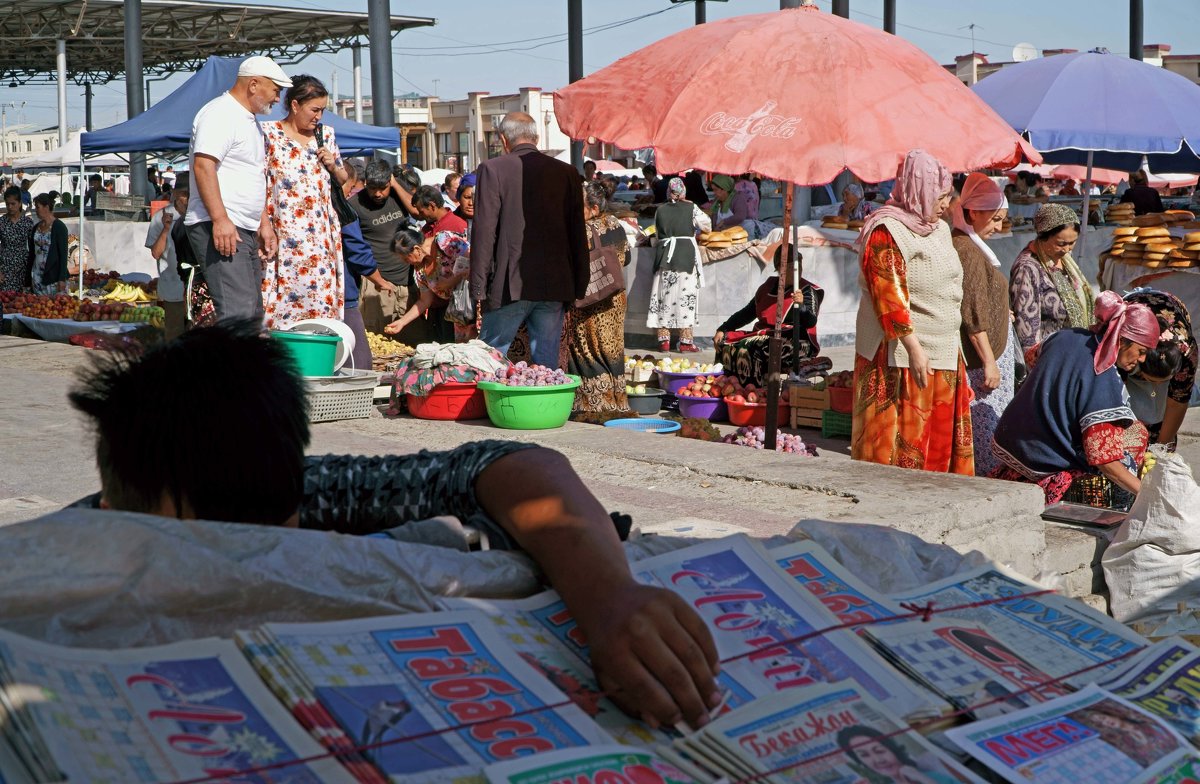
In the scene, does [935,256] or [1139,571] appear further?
[935,256]

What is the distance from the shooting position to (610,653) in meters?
1.66

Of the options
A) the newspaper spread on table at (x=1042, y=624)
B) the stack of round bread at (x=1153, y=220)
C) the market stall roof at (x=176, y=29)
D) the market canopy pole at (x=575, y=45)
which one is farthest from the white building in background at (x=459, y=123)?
the newspaper spread on table at (x=1042, y=624)

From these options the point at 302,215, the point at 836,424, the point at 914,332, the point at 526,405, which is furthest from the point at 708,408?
the point at 302,215

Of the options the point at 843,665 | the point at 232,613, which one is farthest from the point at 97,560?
the point at 843,665

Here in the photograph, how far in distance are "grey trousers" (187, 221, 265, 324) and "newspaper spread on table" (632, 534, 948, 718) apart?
449 centimetres

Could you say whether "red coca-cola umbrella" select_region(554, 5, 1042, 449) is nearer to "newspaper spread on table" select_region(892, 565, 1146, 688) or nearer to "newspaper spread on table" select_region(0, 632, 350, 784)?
"newspaper spread on table" select_region(892, 565, 1146, 688)

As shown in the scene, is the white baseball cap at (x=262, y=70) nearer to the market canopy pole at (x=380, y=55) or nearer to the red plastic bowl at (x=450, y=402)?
the red plastic bowl at (x=450, y=402)

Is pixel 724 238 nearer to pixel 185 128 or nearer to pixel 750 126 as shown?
pixel 185 128

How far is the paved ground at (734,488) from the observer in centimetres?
435

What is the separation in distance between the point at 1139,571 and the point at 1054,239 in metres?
2.76

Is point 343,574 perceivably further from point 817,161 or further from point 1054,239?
point 1054,239

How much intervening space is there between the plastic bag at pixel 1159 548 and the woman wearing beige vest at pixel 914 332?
3.98 ft

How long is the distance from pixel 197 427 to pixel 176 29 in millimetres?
34975

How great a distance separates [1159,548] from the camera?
4.63m
